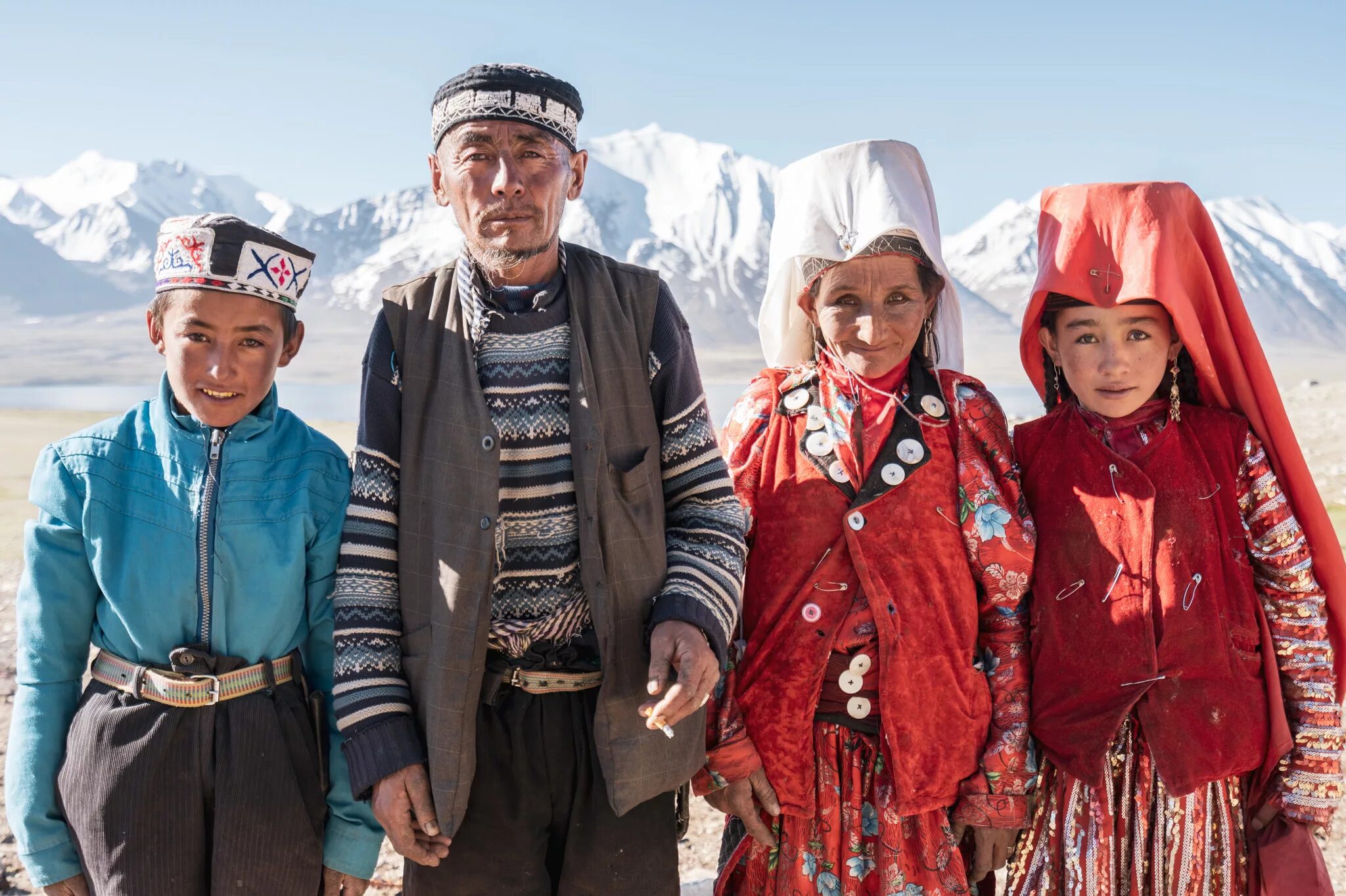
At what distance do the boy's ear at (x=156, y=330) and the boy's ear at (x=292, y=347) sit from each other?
0.26m

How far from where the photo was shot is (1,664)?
5027 millimetres

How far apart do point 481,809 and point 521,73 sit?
66.1 inches

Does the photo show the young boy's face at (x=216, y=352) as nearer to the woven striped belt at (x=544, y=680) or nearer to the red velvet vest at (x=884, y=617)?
the woven striped belt at (x=544, y=680)

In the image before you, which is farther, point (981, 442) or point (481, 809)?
point (981, 442)

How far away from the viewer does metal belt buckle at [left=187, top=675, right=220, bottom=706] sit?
208cm

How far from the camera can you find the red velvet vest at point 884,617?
2395mm

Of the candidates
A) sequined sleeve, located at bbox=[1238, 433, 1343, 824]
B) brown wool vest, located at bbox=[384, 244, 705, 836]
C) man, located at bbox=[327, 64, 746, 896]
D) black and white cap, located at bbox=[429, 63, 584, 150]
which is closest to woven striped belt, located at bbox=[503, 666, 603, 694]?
man, located at bbox=[327, 64, 746, 896]

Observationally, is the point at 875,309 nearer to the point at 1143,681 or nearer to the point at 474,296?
the point at 474,296

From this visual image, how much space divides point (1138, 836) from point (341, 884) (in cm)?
193

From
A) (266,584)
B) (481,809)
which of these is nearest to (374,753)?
(481,809)

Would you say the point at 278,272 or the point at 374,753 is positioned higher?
the point at 278,272

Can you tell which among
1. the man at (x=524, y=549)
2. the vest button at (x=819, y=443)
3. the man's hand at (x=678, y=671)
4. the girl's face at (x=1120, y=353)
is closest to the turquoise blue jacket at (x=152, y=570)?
the man at (x=524, y=549)

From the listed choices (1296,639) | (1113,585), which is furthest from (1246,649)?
(1113,585)

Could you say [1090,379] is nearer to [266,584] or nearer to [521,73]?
[521,73]
